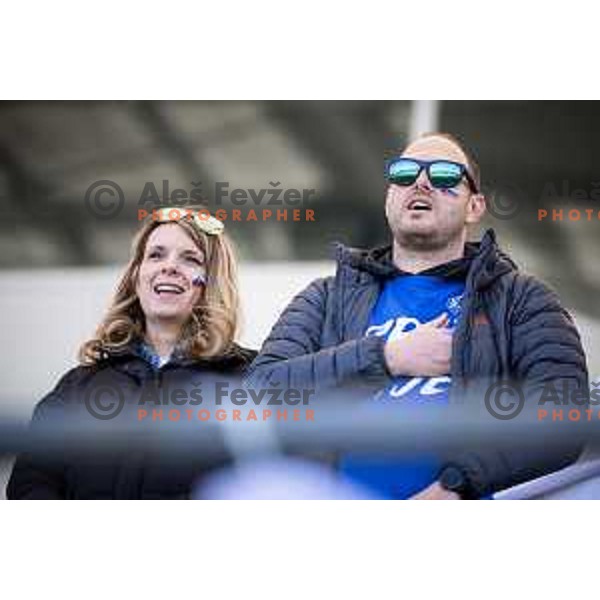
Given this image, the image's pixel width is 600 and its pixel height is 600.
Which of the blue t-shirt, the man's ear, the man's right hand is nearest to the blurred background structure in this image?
the man's ear

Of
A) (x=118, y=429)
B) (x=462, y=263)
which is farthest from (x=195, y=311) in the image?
(x=462, y=263)

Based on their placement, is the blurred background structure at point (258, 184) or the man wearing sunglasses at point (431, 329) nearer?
the man wearing sunglasses at point (431, 329)

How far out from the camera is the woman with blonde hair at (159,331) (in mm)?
4457

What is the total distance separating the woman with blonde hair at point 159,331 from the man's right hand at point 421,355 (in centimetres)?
48

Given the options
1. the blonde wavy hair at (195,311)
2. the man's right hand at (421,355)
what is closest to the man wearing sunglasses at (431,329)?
the man's right hand at (421,355)

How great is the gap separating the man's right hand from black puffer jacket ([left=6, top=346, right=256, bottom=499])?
1.57 ft

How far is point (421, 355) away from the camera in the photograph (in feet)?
14.2

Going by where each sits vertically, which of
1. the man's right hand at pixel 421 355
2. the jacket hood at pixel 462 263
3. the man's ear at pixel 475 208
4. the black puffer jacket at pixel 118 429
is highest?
the man's ear at pixel 475 208

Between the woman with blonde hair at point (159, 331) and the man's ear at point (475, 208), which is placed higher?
the man's ear at point (475, 208)

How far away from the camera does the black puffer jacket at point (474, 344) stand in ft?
14.3

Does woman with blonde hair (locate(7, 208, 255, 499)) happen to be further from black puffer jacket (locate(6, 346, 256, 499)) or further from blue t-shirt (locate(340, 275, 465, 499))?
blue t-shirt (locate(340, 275, 465, 499))

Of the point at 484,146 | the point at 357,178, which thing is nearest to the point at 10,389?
the point at 357,178

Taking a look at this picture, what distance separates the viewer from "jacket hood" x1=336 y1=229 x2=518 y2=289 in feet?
14.4

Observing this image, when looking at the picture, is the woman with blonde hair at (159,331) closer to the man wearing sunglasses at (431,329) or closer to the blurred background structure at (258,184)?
the blurred background structure at (258,184)
